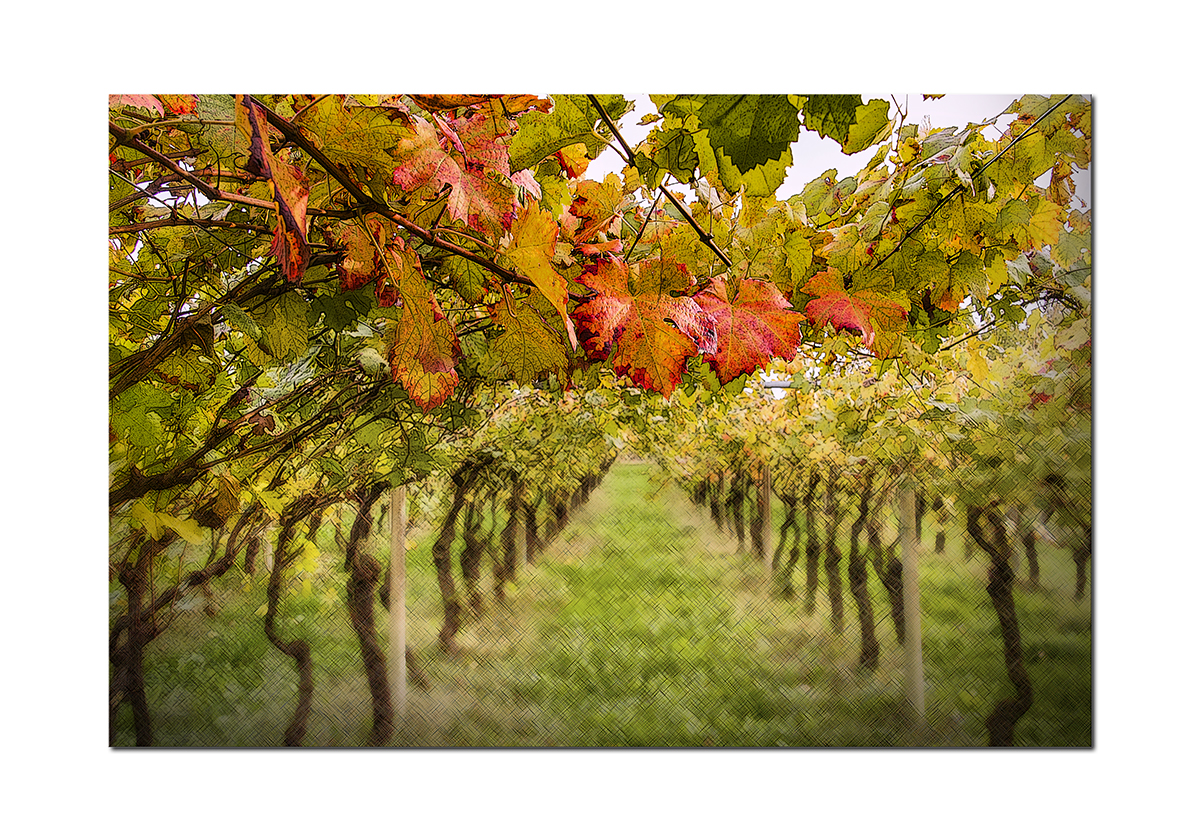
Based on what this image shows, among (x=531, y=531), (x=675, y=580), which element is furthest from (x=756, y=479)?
(x=531, y=531)

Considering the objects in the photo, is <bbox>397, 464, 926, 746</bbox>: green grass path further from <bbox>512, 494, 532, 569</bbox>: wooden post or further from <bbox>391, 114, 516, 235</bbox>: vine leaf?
<bbox>391, 114, 516, 235</bbox>: vine leaf

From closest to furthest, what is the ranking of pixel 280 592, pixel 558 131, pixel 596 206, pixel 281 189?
pixel 281 189 → pixel 558 131 → pixel 596 206 → pixel 280 592

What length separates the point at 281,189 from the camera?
73 centimetres

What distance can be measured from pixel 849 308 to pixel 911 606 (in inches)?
32.5

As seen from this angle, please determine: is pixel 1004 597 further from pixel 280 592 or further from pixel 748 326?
pixel 280 592

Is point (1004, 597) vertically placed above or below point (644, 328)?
below

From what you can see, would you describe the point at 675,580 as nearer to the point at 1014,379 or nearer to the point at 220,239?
the point at 1014,379

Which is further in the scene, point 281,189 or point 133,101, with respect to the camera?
point 133,101

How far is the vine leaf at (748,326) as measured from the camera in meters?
0.85

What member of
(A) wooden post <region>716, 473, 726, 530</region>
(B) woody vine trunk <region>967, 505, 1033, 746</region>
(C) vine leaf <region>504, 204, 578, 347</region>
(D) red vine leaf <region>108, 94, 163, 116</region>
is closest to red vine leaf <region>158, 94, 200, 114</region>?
(D) red vine leaf <region>108, 94, 163, 116</region>

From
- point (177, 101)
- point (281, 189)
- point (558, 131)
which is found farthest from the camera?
point (177, 101)

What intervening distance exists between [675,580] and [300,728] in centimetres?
88

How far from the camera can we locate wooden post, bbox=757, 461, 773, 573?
1510 mm

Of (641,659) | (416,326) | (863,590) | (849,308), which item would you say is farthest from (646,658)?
(416,326)
